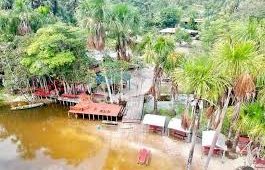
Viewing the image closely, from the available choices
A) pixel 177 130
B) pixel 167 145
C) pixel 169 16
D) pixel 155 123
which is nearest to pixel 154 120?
pixel 155 123

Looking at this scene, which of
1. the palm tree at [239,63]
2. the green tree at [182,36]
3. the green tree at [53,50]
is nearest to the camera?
the palm tree at [239,63]

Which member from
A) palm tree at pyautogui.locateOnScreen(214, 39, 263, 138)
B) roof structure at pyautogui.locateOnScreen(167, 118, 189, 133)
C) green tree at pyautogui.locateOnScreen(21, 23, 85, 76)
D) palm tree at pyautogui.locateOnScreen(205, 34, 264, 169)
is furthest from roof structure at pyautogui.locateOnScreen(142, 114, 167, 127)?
palm tree at pyautogui.locateOnScreen(214, 39, 263, 138)

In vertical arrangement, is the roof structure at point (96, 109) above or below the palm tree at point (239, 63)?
below

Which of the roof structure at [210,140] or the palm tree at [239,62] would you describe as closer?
the palm tree at [239,62]

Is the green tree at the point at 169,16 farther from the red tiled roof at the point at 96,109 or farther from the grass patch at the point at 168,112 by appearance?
the red tiled roof at the point at 96,109

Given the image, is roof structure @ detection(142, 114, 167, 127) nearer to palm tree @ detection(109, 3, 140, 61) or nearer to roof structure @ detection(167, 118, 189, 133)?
roof structure @ detection(167, 118, 189, 133)

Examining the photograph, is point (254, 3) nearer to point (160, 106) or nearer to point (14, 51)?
point (160, 106)

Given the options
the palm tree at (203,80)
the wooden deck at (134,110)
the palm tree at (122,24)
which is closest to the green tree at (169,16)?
the palm tree at (122,24)
